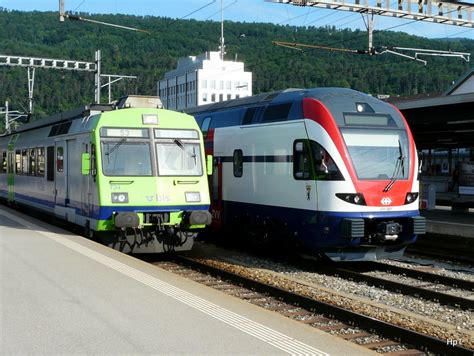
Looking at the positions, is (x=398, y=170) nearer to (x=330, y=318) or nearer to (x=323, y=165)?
(x=323, y=165)

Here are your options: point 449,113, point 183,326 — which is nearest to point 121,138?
point 183,326

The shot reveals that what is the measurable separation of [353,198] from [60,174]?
769 centimetres

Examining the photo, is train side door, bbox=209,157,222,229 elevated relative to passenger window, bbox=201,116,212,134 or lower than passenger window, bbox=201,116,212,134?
lower

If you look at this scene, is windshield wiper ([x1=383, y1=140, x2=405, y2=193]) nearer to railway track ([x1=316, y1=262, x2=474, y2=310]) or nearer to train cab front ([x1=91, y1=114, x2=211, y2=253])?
railway track ([x1=316, y1=262, x2=474, y2=310])

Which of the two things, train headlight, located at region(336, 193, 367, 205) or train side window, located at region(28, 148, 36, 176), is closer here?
train headlight, located at region(336, 193, 367, 205)

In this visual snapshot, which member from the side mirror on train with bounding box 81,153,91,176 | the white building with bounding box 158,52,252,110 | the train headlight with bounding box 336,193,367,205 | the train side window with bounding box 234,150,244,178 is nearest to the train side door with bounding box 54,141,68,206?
the side mirror on train with bounding box 81,153,91,176

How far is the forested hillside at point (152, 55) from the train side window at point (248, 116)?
1328 inches

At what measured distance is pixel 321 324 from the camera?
8.32 metres

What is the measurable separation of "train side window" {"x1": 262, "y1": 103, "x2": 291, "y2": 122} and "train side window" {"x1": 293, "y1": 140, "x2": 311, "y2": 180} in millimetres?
788

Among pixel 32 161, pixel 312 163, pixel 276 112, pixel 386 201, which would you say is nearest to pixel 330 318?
pixel 386 201

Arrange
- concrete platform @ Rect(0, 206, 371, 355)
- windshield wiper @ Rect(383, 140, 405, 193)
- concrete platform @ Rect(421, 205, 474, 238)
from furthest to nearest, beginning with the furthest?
concrete platform @ Rect(421, 205, 474, 238) < windshield wiper @ Rect(383, 140, 405, 193) < concrete platform @ Rect(0, 206, 371, 355)

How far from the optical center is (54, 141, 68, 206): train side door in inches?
602

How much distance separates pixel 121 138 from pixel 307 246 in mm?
4311

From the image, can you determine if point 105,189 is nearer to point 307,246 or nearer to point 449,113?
point 307,246
